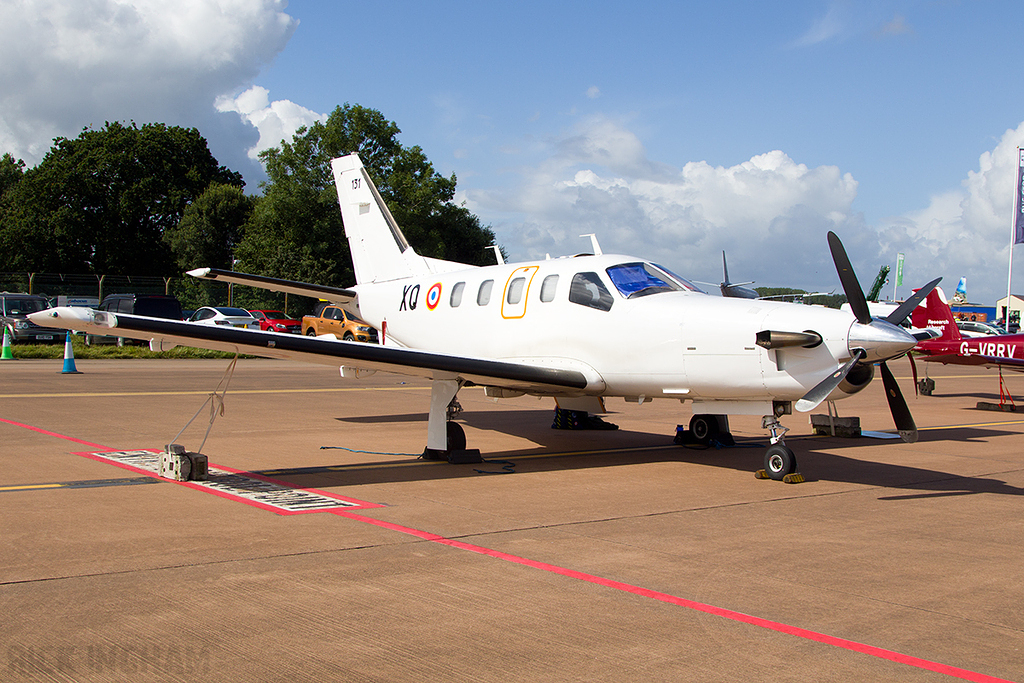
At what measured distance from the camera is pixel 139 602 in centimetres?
430

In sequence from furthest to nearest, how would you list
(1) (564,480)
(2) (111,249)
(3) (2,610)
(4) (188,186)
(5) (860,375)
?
(4) (188,186) < (2) (111,249) < (1) (564,480) < (5) (860,375) < (3) (2,610)

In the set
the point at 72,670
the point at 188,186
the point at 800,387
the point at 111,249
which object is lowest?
the point at 72,670

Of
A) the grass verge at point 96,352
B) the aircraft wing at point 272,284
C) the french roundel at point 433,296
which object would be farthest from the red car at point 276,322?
the french roundel at point 433,296

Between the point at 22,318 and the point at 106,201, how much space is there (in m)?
37.3

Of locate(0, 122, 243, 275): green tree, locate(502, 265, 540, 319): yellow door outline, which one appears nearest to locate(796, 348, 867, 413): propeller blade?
locate(502, 265, 540, 319): yellow door outline

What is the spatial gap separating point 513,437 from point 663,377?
3844 mm

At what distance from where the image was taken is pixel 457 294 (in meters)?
11.4

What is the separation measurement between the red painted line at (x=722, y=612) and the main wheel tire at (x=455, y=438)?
3386 mm

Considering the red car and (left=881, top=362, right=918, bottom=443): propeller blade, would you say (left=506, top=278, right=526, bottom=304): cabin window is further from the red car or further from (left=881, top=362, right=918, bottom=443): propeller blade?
the red car

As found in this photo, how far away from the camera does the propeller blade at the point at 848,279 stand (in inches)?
319

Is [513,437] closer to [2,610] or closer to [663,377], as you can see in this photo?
[663,377]

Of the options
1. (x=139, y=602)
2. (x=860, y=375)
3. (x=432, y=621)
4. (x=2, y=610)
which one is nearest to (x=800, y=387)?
(x=860, y=375)

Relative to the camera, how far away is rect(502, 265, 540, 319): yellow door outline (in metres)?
10.3

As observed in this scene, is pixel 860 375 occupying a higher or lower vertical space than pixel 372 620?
higher
